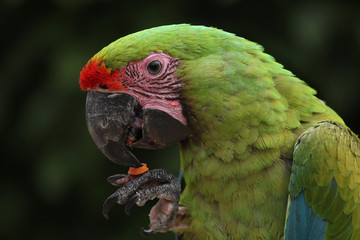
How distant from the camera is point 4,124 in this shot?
2668mm

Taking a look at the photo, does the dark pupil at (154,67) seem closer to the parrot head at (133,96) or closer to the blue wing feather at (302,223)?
the parrot head at (133,96)

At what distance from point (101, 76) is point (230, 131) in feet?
1.25

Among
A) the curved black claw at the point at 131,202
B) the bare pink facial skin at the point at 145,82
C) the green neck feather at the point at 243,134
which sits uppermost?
the bare pink facial skin at the point at 145,82

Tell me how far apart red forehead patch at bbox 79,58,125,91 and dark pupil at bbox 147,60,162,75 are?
87 mm

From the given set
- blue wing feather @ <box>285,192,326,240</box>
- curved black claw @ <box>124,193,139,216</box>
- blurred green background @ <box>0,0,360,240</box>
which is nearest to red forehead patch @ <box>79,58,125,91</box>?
curved black claw @ <box>124,193,139,216</box>

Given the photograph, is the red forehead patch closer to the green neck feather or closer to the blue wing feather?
the green neck feather

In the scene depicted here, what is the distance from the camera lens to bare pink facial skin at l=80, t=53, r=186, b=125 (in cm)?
139

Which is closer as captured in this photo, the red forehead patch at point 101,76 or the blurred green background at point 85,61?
the red forehead patch at point 101,76

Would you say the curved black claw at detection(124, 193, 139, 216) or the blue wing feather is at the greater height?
the curved black claw at detection(124, 193, 139, 216)

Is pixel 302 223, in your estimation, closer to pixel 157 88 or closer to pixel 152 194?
pixel 152 194

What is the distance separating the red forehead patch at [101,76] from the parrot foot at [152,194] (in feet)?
0.90

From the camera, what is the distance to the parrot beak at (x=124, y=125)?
1.38 metres

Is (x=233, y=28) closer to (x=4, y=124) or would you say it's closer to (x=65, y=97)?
(x=65, y=97)

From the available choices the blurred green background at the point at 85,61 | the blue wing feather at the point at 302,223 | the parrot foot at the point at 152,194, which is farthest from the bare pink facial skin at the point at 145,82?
the blurred green background at the point at 85,61
